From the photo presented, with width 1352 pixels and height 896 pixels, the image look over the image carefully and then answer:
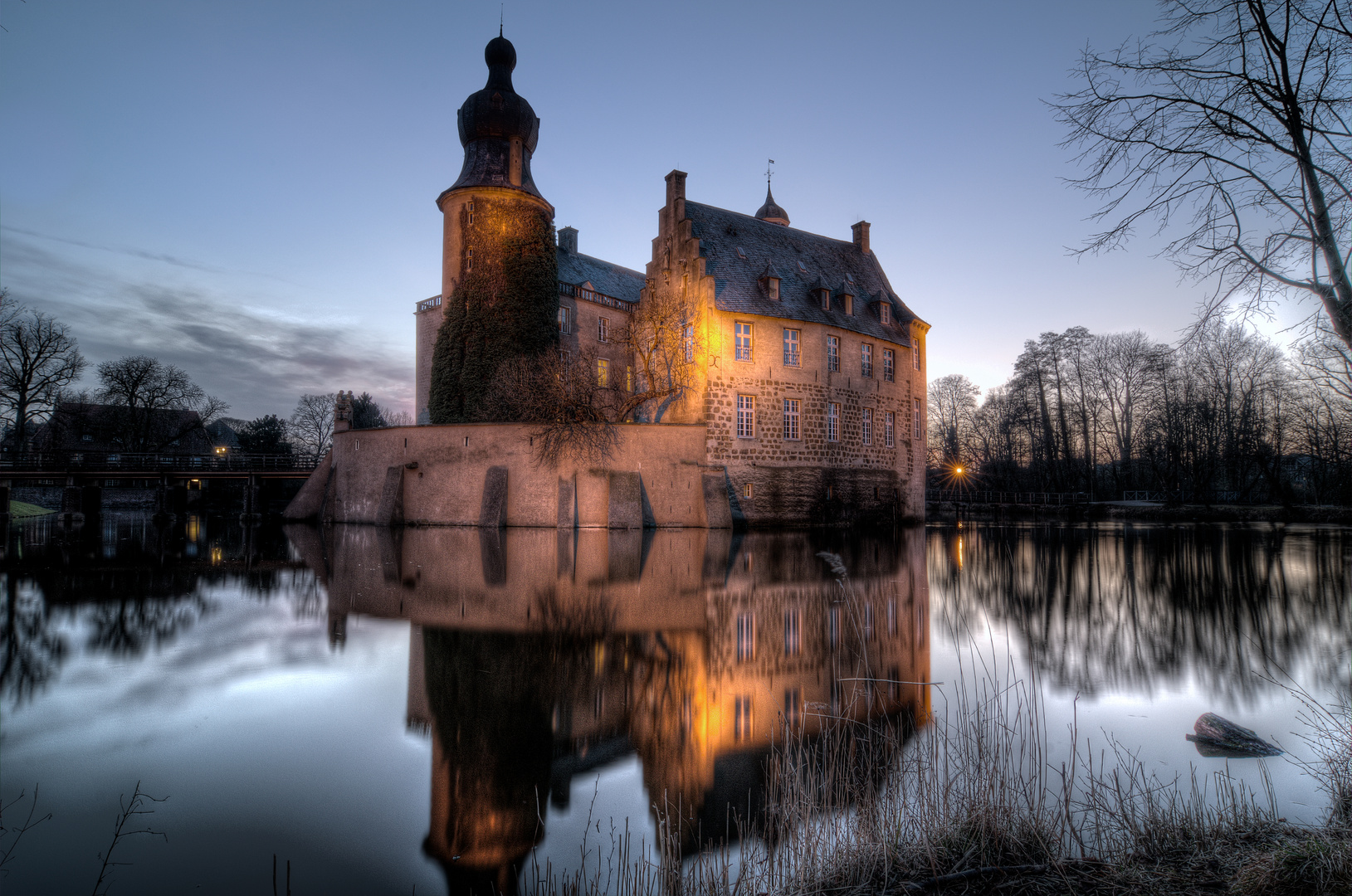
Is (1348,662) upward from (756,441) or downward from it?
downward

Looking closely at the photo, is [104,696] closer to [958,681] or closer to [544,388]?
[958,681]

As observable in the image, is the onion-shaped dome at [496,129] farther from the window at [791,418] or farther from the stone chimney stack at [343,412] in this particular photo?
the window at [791,418]

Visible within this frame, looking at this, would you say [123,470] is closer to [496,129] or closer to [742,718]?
[496,129]

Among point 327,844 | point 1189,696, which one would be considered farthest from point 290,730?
point 1189,696

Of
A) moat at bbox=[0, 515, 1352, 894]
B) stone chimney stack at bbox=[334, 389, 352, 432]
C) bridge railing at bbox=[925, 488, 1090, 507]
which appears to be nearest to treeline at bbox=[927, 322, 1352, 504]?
bridge railing at bbox=[925, 488, 1090, 507]

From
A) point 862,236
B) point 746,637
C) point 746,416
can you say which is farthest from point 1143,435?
point 746,637

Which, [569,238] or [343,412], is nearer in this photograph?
[343,412]

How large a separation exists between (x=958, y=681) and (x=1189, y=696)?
1.70 m

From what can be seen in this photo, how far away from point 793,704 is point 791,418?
75.9 feet

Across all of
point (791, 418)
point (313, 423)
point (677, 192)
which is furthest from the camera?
point (313, 423)

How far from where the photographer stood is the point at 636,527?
23.4 m

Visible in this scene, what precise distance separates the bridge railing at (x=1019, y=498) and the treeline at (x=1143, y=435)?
1686 mm

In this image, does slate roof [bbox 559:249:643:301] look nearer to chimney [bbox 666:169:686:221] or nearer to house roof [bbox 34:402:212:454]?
chimney [bbox 666:169:686:221]

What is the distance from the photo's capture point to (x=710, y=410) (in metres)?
25.6
